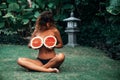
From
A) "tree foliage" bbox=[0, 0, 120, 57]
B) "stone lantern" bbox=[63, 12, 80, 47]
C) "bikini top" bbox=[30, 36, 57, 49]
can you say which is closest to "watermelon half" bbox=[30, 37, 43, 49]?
"bikini top" bbox=[30, 36, 57, 49]

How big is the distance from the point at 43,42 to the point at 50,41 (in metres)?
0.13

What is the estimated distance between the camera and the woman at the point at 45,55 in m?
5.90

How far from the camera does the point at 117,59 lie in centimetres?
824

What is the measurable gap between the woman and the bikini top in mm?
59

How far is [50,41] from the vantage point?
602cm

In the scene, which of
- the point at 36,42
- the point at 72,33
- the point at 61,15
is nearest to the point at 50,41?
the point at 36,42

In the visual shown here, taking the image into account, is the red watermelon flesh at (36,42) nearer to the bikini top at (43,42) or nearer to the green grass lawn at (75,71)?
the bikini top at (43,42)

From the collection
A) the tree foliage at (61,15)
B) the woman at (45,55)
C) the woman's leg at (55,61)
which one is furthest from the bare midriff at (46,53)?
the tree foliage at (61,15)

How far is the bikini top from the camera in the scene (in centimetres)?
601

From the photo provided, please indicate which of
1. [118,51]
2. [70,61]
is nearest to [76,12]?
[118,51]

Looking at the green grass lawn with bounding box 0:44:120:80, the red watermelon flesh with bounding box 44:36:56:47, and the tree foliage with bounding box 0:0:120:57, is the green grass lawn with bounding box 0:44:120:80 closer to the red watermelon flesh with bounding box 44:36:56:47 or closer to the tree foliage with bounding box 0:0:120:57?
the red watermelon flesh with bounding box 44:36:56:47

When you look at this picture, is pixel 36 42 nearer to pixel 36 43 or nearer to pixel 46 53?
pixel 36 43

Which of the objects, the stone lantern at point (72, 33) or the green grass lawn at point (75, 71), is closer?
the green grass lawn at point (75, 71)

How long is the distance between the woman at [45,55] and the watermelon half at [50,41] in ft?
0.20
